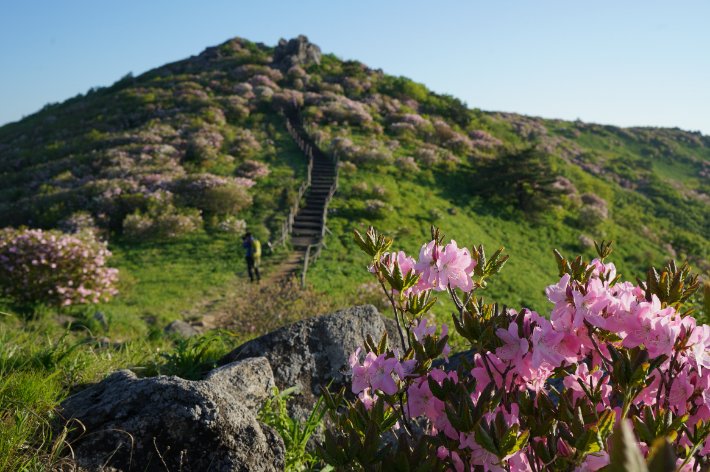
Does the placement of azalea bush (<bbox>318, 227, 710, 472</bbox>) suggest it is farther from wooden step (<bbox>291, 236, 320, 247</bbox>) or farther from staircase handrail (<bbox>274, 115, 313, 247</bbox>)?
staircase handrail (<bbox>274, 115, 313, 247</bbox>)

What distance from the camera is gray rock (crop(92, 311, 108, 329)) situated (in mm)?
7159


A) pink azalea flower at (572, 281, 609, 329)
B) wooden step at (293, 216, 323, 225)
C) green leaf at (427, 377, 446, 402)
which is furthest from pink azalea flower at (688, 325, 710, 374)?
wooden step at (293, 216, 323, 225)

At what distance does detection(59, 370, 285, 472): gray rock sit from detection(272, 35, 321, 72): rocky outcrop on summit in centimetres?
4287

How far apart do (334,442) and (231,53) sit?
180 ft

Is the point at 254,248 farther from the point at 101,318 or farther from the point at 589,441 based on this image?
the point at 589,441

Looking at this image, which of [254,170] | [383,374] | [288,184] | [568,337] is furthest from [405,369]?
[254,170]

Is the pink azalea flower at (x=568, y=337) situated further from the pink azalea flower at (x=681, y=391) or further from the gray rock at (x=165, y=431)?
the gray rock at (x=165, y=431)

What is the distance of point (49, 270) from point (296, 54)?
131 ft

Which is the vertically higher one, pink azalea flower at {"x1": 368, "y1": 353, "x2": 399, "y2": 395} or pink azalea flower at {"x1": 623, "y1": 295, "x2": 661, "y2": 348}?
pink azalea flower at {"x1": 623, "y1": 295, "x2": 661, "y2": 348}

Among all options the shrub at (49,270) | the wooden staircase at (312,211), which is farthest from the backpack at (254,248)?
the shrub at (49,270)

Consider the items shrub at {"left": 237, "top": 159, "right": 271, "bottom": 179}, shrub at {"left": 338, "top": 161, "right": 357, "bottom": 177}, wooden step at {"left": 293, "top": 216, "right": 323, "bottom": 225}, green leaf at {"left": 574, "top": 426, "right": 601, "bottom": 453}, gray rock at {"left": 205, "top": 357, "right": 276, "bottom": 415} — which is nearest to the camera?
green leaf at {"left": 574, "top": 426, "right": 601, "bottom": 453}

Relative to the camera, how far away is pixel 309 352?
3.59 meters

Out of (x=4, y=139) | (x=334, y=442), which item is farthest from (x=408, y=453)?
(x=4, y=139)

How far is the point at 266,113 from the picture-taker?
96.7ft
